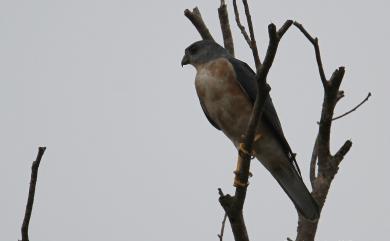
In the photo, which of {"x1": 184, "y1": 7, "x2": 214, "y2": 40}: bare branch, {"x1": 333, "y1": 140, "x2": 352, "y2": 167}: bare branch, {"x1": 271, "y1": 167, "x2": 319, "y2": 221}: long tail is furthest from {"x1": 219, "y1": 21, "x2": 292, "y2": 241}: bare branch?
{"x1": 184, "y1": 7, "x2": 214, "y2": 40}: bare branch

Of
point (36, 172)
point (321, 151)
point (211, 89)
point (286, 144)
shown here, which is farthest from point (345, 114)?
point (36, 172)

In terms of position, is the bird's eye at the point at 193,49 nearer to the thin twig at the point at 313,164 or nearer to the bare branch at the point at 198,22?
→ the bare branch at the point at 198,22

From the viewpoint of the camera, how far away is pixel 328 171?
159 inches

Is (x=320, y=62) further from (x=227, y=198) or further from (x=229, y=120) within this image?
(x=229, y=120)

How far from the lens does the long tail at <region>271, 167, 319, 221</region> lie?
4.28m

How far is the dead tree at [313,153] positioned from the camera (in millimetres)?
3130

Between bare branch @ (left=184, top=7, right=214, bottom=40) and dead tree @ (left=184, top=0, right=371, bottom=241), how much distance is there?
1.03 meters

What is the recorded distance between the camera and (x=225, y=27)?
5.48 m

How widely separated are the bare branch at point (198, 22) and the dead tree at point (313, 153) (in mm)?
1034

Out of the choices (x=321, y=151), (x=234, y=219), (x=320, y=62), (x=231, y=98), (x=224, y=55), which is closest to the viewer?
(x=234, y=219)

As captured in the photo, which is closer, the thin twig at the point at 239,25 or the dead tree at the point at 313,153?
the dead tree at the point at 313,153

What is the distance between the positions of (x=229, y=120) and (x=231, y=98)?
232 mm

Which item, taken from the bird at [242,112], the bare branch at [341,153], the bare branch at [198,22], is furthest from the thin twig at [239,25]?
the bare branch at [341,153]

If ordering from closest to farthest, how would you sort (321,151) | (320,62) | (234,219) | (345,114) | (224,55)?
(234,219) < (320,62) < (321,151) < (345,114) < (224,55)
